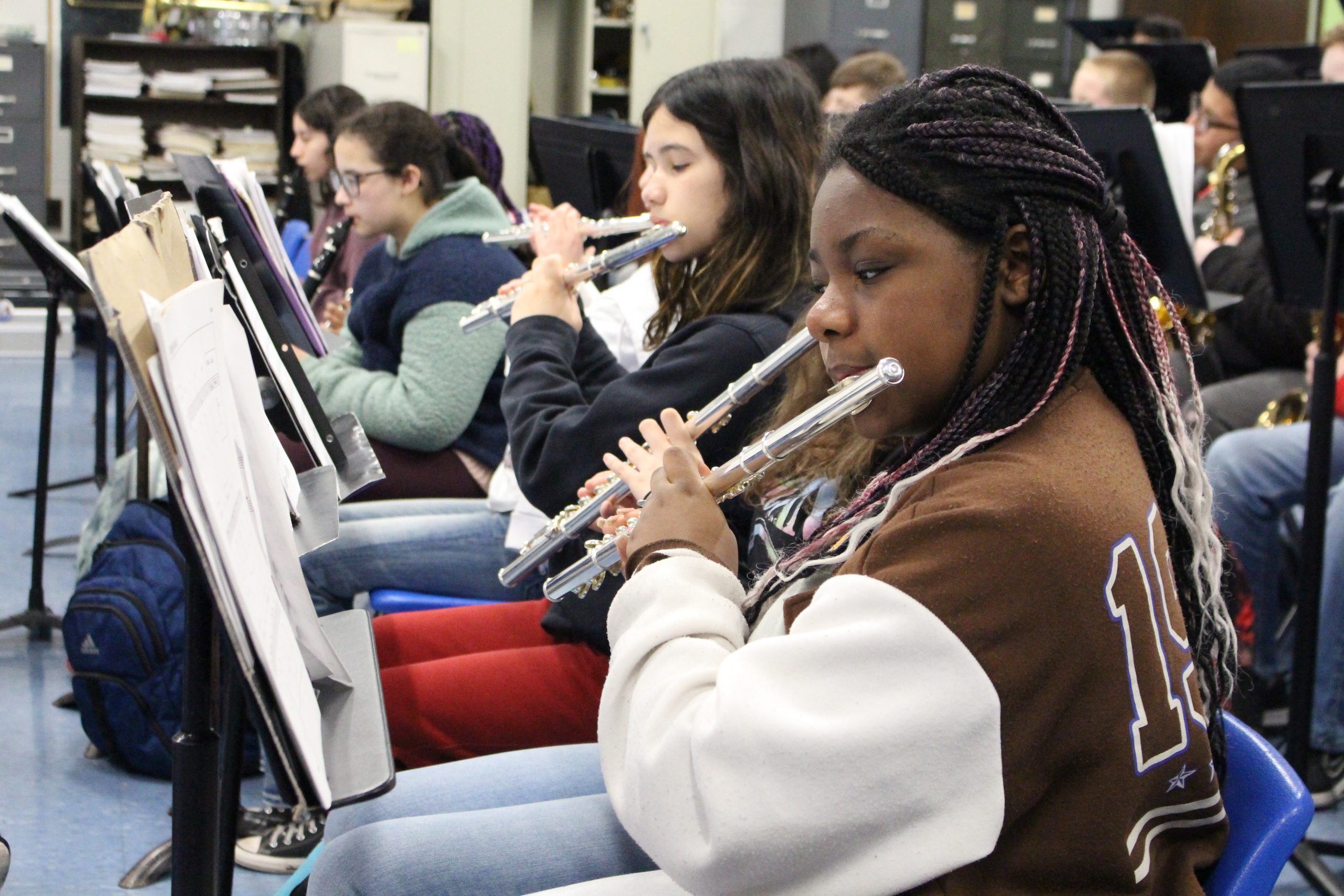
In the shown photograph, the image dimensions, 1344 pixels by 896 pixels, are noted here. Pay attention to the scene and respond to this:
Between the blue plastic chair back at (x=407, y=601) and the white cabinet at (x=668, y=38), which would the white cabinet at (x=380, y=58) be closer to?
the white cabinet at (x=668, y=38)

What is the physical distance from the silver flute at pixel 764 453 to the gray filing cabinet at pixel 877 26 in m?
5.68

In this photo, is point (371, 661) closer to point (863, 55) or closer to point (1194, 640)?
point (1194, 640)

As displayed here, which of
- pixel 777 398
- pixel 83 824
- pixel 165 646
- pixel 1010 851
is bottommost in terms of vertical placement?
pixel 83 824

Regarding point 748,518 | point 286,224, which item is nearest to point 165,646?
point 748,518

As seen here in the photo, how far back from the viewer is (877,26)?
654 cm

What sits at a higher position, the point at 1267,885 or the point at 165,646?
the point at 1267,885

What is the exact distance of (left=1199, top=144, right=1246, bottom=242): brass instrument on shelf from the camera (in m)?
3.01

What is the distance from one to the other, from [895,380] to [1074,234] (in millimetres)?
142

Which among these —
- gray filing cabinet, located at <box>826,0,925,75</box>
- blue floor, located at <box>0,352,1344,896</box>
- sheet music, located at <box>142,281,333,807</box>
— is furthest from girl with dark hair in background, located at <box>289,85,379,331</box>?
gray filing cabinet, located at <box>826,0,925,75</box>

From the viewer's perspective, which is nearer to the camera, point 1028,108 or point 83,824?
point 1028,108

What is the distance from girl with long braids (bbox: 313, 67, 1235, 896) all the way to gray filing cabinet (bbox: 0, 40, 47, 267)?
570cm

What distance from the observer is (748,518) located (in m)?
1.46

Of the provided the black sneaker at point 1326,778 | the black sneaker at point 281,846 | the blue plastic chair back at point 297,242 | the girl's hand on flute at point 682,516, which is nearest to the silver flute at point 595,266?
the girl's hand on flute at point 682,516

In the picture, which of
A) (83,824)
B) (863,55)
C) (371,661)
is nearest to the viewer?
(371,661)
